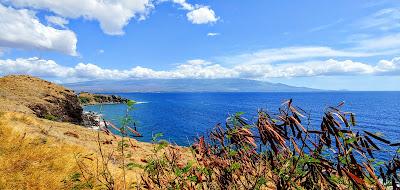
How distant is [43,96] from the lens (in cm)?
6762

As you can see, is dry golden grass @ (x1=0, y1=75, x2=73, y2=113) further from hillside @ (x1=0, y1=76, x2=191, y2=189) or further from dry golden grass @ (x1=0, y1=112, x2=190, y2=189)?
dry golden grass @ (x1=0, y1=112, x2=190, y2=189)

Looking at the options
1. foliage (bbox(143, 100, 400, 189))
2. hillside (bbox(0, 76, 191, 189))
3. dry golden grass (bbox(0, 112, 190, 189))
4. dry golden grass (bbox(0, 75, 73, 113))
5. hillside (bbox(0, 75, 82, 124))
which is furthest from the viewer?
dry golden grass (bbox(0, 75, 73, 113))

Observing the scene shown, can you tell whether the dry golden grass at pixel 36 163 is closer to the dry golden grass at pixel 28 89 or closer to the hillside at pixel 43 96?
the hillside at pixel 43 96

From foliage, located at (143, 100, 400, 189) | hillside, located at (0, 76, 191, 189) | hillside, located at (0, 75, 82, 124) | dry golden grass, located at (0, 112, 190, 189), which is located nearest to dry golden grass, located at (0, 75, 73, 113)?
hillside, located at (0, 75, 82, 124)

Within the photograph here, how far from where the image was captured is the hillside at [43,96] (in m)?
58.3

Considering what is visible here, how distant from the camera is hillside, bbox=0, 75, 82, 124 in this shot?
58.3 metres

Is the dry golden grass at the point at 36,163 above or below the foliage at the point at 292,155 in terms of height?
below

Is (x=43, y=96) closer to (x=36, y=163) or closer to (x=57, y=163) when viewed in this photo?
(x=36, y=163)

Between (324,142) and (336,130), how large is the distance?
0.23m

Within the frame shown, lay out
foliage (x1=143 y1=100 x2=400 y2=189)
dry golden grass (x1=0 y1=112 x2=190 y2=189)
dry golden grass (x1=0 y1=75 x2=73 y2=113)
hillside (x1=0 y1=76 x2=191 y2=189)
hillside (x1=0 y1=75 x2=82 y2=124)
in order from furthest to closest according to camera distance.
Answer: dry golden grass (x1=0 y1=75 x2=73 y2=113) < hillside (x1=0 y1=75 x2=82 y2=124) < dry golden grass (x1=0 y1=112 x2=190 y2=189) < hillside (x1=0 y1=76 x2=191 y2=189) < foliage (x1=143 y1=100 x2=400 y2=189)

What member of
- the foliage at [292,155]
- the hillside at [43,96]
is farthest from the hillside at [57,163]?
the hillside at [43,96]

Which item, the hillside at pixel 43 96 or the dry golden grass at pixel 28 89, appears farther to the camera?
the dry golden grass at pixel 28 89

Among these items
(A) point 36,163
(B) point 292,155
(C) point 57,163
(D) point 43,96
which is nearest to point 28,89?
(D) point 43,96

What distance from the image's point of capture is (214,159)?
6.26 m
